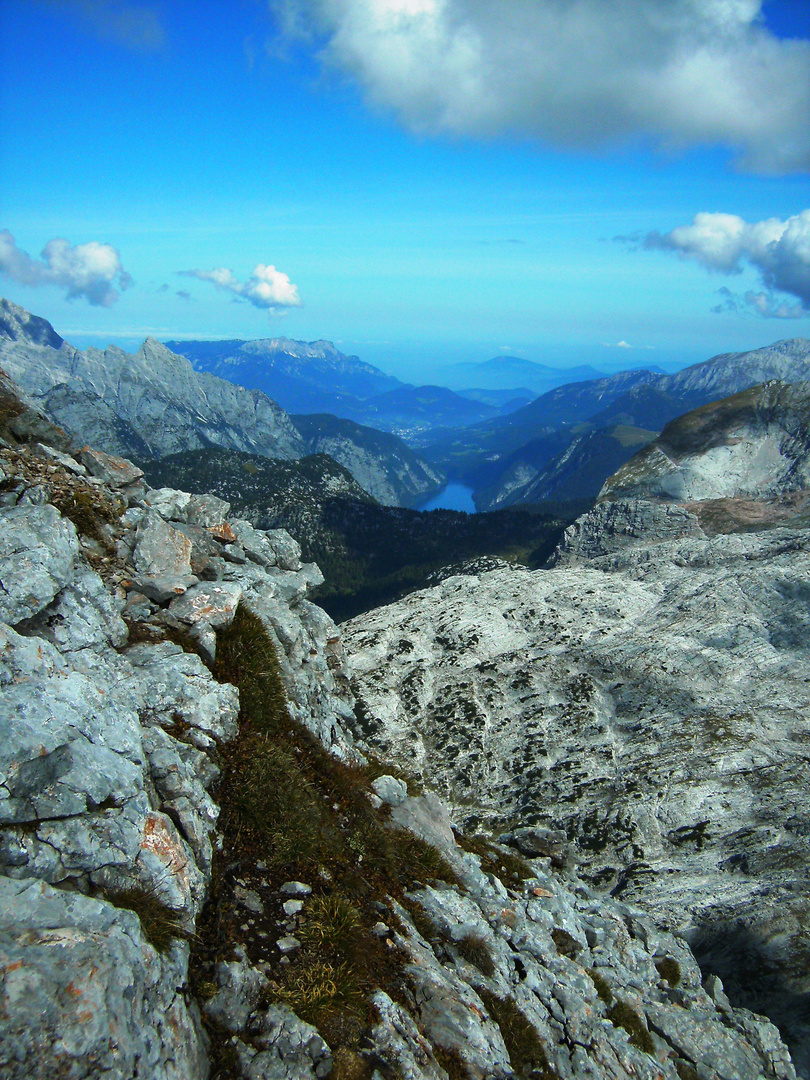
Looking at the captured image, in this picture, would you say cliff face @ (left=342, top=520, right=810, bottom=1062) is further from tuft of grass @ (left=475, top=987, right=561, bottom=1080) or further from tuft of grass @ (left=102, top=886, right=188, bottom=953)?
tuft of grass @ (left=102, top=886, right=188, bottom=953)

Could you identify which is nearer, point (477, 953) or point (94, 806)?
point (94, 806)

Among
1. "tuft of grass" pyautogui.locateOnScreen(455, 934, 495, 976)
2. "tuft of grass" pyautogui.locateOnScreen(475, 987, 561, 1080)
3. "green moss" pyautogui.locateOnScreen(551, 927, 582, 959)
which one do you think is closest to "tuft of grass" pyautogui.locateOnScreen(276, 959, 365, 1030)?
"tuft of grass" pyautogui.locateOnScreen(475, 987, 561, 1080)

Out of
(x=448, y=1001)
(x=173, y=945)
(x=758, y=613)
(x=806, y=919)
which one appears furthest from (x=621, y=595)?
(x=173, y=945)

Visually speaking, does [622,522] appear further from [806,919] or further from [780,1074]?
[780,1074]

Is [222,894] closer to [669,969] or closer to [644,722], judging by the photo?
[669,969]

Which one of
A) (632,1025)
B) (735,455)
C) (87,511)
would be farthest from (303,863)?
(735,455)
